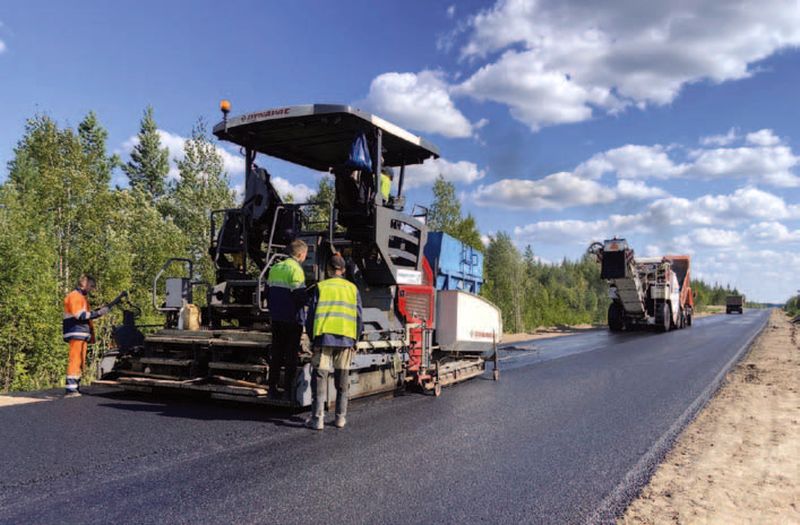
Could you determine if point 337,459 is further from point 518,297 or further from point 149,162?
point 149,162

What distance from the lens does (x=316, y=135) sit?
6.53m

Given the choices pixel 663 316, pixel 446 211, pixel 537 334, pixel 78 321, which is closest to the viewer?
pixel 78 321

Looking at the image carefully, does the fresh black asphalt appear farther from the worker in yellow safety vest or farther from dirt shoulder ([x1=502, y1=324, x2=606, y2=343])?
dirt shoulder ([x1=502, y1=324, x2=606, y2=343])

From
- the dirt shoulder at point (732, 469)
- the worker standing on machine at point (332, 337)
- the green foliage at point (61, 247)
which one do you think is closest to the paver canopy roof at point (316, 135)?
the worker standing on machine at point (332, 337)

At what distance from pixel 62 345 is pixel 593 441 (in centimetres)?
1371

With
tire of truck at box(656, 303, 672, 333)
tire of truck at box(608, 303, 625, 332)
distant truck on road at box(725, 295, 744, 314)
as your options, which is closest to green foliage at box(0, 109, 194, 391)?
tire of truck at box(608, 303, 625, 332)

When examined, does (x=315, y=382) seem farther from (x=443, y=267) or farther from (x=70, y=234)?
(x=70, y=234)

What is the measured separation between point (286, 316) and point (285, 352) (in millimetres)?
381

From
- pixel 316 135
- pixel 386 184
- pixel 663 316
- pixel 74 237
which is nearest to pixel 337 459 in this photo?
pixel 386 184

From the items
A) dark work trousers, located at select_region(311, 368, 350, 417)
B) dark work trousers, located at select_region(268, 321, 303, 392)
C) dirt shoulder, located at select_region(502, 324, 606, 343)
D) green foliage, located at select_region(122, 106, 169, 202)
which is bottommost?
dirt shoulder, located at select_region(502, 324, 606, 343)

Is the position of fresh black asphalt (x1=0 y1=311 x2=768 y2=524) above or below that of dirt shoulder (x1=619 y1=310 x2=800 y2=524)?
above

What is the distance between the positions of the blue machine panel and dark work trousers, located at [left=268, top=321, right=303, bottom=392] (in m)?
2.78

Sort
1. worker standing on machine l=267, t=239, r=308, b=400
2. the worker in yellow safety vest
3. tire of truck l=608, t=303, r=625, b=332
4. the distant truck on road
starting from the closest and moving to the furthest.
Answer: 1. worker standing on machine l=267, t=239, r=308, b=400
2. the worker in yellow safety vest
3. tire of truck l=608, t=303, r=625, b=332
4. the distant truck on road

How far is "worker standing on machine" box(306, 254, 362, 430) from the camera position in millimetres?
5000
